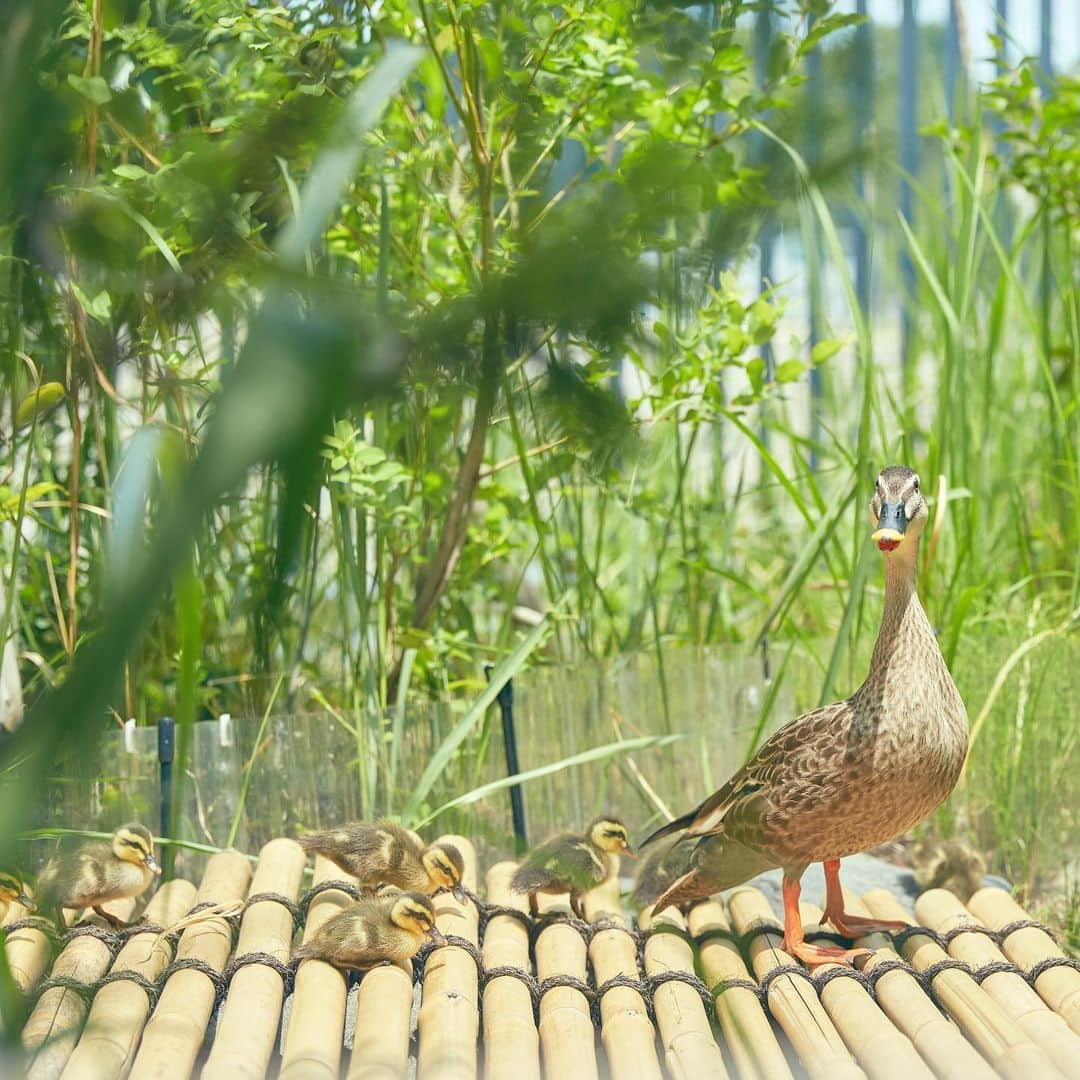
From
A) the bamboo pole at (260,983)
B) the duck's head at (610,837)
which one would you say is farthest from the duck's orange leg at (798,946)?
the bamboo pole at (260,983)

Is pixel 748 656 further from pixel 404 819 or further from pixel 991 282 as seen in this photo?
pixel 991 282

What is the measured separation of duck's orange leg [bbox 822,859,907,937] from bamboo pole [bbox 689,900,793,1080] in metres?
0.19

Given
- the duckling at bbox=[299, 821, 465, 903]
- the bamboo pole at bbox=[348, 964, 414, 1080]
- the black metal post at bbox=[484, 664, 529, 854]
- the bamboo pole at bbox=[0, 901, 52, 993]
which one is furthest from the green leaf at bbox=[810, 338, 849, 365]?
the bamboo pole at bbox=[0, 901, 52, 993]

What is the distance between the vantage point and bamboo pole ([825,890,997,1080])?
190 cm

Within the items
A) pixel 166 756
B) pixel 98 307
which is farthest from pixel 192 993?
pixel 98 307

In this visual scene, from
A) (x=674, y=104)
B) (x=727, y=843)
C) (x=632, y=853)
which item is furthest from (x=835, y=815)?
(x=674, y=104)

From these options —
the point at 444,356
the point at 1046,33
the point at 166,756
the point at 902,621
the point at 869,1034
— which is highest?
the point at 1046,33

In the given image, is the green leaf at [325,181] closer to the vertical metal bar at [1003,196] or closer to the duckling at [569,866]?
the duckling at [569,866]

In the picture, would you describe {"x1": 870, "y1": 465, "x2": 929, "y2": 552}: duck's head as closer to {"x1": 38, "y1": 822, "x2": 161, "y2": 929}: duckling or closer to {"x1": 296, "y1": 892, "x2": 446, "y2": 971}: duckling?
{"x1": 296, "y1": 892, "x2": 446, "y2": 971}: duckling

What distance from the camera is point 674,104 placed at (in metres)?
2.80

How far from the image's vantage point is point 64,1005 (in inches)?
78.9

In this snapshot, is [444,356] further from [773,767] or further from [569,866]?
[569,866]

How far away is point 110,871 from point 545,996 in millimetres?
765

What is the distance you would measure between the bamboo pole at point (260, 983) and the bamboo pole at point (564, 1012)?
39cm
